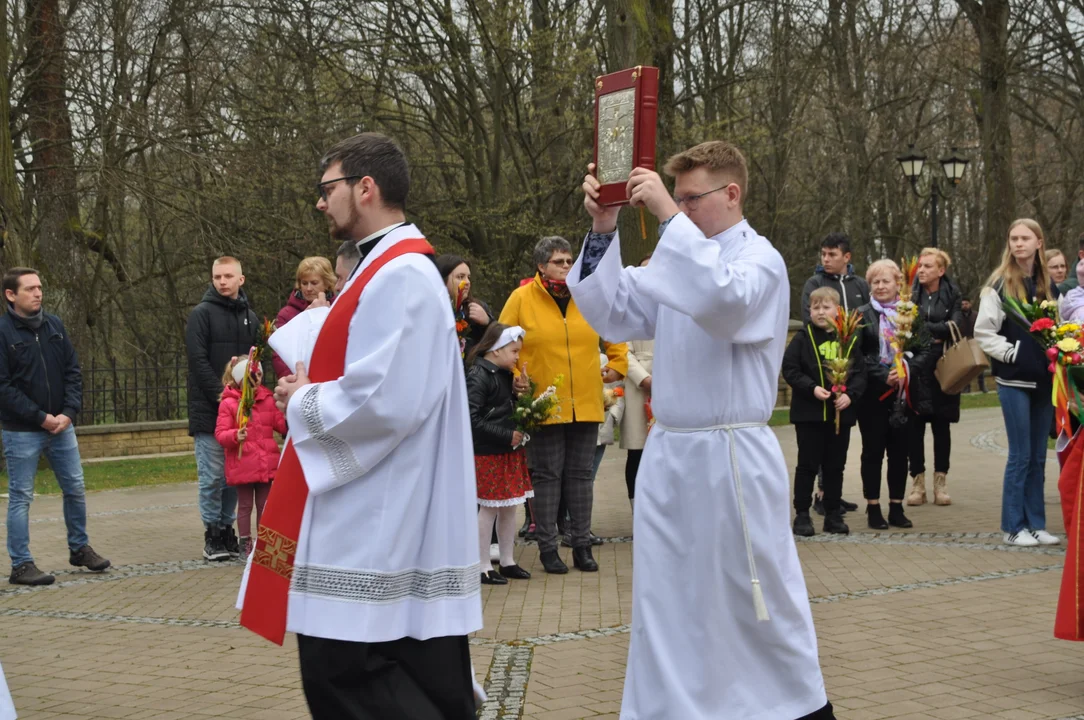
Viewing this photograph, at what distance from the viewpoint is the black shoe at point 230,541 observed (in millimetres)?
9062

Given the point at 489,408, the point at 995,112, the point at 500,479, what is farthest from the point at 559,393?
the point at 995,112

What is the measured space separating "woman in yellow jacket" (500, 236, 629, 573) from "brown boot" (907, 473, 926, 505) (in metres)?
3.93

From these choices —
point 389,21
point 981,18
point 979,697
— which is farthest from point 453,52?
point 979,697

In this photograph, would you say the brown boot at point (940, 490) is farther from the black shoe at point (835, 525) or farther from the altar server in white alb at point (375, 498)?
the altar server in white alb at point (375, 498)

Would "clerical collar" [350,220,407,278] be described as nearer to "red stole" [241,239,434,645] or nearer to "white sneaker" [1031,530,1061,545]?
"red stole" [241,239,434,645]

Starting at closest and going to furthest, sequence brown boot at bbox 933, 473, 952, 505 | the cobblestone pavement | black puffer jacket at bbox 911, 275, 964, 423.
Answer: the cobblestone pavement < black puffer jacket at bbox 911, 275, 964, 423 < brown boot at bbox 933, 473, 952, 505

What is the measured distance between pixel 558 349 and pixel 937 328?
3779 millimetres

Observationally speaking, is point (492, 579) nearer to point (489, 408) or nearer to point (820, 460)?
point (489, 408)

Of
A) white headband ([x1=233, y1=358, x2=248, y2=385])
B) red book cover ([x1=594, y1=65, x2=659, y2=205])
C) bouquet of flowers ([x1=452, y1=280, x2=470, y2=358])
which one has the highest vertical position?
red book cover ([x1=594, y1=65, x2=659, y2=205])

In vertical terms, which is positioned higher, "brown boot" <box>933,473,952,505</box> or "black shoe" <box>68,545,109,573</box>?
"brown boot" <box>933,473,952,505</box>

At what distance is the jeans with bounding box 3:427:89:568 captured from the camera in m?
8.23

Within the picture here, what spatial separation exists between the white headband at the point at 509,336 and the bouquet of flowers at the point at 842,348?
2.63 meters

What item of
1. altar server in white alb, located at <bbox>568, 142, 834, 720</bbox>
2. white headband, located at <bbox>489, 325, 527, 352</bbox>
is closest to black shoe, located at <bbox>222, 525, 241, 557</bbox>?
white headband, located at <bbox>489, 325, 527, 352</bbox>

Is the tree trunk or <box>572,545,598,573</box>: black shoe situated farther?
the tree trunk
